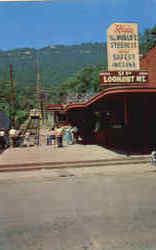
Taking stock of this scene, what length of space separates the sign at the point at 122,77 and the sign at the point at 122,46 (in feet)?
3.31

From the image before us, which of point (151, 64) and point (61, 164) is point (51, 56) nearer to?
point (61, 164)

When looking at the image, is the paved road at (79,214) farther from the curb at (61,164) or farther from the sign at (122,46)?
the sign at (122,46)

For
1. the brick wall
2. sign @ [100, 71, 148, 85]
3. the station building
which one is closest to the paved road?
the station building

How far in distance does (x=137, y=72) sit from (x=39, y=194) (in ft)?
38.1

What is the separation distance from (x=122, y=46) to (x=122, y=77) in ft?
8.19

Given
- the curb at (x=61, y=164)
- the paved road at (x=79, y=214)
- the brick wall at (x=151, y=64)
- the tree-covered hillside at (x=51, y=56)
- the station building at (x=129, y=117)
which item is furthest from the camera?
the brick wall at (x=151, y=64)

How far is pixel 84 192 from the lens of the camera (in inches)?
275

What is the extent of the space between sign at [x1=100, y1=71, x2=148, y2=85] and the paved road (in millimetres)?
8356

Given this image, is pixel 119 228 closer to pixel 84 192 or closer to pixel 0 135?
pixel 84 192

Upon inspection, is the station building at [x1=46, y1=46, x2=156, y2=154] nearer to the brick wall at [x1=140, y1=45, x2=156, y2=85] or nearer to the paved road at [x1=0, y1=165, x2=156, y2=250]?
the brick wall at [x1=140, y1=45, x2=156, y2=85]

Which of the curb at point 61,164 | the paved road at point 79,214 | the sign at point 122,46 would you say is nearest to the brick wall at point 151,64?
the sign at point 122,46

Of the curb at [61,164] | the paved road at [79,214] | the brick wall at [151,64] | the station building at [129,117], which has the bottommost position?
the curb at [61,164]

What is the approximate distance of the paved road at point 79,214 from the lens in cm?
392

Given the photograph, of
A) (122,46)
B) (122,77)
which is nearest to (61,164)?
(122,77)
